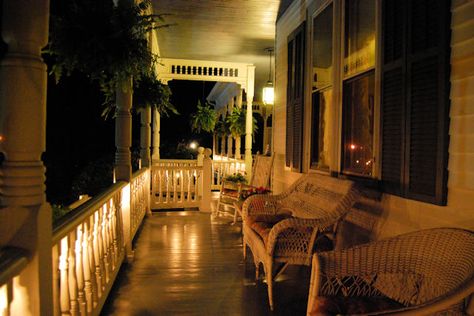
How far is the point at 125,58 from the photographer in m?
2.99

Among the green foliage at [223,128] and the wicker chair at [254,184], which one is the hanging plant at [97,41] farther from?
the green foliage at [223,128]

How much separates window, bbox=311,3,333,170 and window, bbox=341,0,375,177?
1.60 ft

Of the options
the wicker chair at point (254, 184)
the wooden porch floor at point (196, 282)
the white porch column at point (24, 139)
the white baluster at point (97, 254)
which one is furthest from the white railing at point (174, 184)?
the white porch column at point (24, 139)

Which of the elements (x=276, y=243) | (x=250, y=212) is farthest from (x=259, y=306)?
(x=250, y=212)

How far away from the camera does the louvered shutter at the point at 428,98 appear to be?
94.8 inches

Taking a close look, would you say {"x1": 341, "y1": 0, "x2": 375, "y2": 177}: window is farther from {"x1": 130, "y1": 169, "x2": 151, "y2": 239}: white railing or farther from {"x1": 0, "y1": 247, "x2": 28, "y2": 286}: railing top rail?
{"x1": 0, "y1": 247, "x2": 28, "y2": 286}: railing top rail

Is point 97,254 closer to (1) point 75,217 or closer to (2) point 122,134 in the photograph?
(1) point 75,217

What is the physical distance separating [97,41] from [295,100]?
10.2ft

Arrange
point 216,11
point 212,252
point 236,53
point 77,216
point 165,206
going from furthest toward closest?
point 236,53
point 165,206
point 216,11
point 212,252
point 77,216

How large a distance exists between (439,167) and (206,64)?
7.78 meters

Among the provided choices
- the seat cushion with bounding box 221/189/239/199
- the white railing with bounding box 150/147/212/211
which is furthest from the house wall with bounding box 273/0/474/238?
the white railing with bounding box 150/147/212/211

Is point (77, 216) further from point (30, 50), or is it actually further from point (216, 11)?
point (216, 11)

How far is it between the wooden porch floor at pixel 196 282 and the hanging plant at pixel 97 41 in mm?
1665

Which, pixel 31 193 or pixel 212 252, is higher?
pixel 31 193
